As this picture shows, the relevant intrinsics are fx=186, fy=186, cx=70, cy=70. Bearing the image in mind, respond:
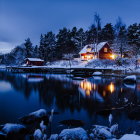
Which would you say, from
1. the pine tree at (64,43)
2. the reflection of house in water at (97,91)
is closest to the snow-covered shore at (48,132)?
the reflection of house in water at (97,91)

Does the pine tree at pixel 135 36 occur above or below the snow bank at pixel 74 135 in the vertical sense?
above

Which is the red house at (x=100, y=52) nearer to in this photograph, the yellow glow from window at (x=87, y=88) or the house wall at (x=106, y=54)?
the house wall at (x=106, y=54)

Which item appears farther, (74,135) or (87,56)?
(87,56)

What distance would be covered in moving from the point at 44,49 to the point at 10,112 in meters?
73.8

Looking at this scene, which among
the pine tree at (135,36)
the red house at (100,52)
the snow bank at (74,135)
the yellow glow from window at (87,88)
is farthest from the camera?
the red house at (100,52)

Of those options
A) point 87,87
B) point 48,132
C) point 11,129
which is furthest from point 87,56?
point 11,129

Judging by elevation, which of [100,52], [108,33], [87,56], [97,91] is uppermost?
[108,33]

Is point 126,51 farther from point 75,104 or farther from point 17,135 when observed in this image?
point 17,135

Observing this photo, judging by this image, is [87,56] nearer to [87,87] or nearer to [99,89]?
[87,87]

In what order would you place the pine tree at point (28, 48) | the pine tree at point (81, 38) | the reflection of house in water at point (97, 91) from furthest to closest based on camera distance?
the pine tree at point (28, 48)
the pine tree at point (81, 38)
the reflection of house in water at point (97, 91)

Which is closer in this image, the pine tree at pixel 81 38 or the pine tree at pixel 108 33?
the pine tree at pixel 108 33

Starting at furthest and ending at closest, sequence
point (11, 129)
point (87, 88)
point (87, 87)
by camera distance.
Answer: point (87, 87) < point (87, 88) < point (11, 129)

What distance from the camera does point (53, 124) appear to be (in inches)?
397

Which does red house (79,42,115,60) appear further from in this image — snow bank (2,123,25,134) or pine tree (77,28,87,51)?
snow bank (2,123,25,134)
